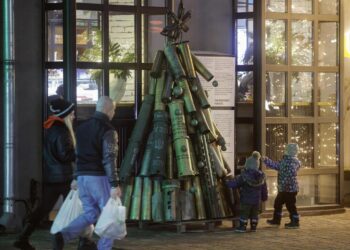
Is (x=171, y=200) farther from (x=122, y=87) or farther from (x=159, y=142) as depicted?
(x=122, y=87)

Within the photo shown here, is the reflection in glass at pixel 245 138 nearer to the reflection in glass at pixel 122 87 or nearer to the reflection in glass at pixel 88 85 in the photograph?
the reflection in glass at pixel 122 87

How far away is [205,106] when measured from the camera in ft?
38.7

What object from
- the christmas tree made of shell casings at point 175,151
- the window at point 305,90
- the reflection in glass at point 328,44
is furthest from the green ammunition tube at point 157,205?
the reflection in glass at point 328,44

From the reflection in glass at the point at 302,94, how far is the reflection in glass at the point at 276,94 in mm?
172

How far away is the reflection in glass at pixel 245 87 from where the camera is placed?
13336 millimetres

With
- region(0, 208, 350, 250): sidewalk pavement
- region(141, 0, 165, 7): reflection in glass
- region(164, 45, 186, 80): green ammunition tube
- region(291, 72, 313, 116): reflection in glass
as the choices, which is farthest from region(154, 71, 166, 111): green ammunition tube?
region(291, 72, 313, 116): reflection in glass

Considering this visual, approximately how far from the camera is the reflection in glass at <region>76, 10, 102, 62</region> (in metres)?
12.2

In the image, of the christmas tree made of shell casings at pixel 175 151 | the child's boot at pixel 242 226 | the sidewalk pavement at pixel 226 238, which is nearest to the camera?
the sidewalk pavement at pixel 226 238

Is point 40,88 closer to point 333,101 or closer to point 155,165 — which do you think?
point 155,165

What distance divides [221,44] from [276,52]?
2.92 ft

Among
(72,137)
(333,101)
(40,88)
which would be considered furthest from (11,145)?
(333,101)

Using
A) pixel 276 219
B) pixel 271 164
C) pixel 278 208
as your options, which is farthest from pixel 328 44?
pixel 276 219

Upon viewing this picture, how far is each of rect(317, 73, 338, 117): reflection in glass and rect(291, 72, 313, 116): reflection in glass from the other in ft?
0.61

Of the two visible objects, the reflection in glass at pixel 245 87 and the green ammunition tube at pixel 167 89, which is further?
the reflection in glass at pixel 245 87
